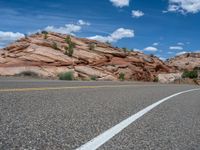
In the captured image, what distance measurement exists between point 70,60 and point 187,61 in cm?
7100

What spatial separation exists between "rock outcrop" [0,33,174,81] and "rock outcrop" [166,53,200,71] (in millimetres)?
43132

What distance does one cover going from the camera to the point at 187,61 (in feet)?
368

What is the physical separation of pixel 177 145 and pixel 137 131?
911mm

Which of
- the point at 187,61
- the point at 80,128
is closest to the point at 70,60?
the point at 80,128

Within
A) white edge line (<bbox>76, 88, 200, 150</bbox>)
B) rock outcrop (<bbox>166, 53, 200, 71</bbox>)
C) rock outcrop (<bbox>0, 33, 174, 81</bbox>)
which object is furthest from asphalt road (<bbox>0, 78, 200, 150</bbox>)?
rock outcrop (<bbox>166, 53, 200, 71</bbox>)

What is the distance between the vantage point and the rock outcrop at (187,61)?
105 m

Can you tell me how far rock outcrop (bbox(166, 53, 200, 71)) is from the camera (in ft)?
346

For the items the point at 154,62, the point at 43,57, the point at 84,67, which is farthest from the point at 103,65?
the point at 154,62

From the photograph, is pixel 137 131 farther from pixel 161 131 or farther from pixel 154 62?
pixel 154 62

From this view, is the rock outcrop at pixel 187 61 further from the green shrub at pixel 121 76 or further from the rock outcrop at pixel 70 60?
the green shrub at pixel 121 76

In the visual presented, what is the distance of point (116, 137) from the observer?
4.86 m

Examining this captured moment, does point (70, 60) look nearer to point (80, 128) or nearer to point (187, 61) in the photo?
point (80, 128)

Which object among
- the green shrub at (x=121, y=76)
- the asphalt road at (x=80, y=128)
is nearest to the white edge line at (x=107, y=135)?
the asphalt road at (x=80, y=128)

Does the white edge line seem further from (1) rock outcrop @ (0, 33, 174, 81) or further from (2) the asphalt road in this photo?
(1) rock outcrop @ (0, 33, 174, 81)
